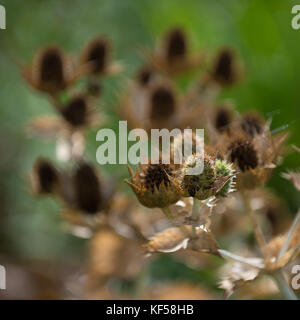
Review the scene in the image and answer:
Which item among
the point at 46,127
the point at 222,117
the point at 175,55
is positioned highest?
the point at 175,55

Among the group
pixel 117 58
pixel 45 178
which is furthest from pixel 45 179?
pixel 117 58

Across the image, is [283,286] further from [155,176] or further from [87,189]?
[87,189]

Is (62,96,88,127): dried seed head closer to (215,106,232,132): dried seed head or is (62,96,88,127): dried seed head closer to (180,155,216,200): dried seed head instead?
(215,106,232,132): dried seed head

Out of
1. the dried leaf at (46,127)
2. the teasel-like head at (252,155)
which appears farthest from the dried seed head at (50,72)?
the teasel-like head at (252,155)

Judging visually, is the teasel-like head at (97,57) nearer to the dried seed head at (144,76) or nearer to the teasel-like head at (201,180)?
the dried seed head at (144,76)

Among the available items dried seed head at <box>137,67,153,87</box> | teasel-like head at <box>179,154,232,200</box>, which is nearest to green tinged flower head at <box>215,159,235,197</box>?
teasel-like head at <box>179,154,232,200</box>
